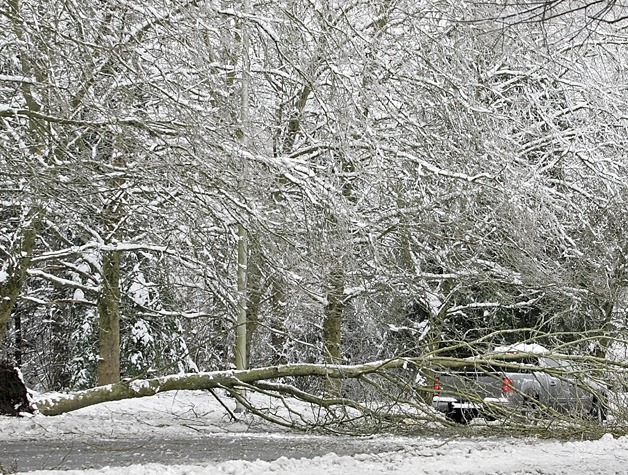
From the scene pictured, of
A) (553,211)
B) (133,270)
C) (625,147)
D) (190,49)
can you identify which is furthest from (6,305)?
(625,147)

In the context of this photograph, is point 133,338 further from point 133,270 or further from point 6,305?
point 6,305

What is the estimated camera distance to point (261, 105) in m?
15.9

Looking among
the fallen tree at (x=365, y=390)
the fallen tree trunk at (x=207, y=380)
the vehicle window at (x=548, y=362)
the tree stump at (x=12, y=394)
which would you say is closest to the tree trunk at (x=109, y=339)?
the tree stump at (x=12, y=394)

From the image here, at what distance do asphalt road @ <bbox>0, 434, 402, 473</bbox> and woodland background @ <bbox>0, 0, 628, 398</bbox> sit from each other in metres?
2.28

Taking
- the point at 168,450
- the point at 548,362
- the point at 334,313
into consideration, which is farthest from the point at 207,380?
the point at 334,313

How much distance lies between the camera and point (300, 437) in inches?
541

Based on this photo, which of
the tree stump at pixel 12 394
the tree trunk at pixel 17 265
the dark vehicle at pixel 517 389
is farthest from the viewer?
the tree trunk at pixel 17 265

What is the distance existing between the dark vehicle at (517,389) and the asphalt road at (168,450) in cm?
139

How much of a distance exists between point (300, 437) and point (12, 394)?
469 centimetres

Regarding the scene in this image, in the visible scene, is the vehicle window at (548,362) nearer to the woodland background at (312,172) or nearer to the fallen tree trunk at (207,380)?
the woodland background at (312,172)

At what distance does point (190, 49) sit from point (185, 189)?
174cm

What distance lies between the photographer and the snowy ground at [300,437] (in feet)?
31.9

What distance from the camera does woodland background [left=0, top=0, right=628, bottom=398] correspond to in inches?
450

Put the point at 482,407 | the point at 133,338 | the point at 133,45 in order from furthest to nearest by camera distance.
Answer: the point at 133,338
the point at 482,407
the point at 133,45
